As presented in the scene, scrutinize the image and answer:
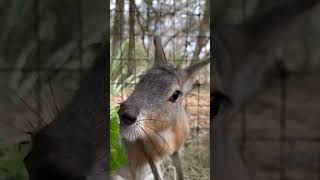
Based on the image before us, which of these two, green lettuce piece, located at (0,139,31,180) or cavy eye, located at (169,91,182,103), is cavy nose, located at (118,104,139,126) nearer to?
cavy eye, located at (169,91,182,103)

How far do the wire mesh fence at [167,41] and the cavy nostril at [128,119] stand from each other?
34 cm

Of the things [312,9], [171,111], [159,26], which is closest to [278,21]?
[312,9]

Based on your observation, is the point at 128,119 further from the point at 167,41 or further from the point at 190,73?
the point at 167,41

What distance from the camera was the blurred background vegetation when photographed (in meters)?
0.52

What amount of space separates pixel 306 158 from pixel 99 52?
0.90 feet

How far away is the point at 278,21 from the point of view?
0.55 meters

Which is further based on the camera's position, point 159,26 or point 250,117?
Result: point 159,26

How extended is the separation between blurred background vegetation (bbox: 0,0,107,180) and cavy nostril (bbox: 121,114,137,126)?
2.17 ft

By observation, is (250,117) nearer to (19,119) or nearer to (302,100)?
(302,100)

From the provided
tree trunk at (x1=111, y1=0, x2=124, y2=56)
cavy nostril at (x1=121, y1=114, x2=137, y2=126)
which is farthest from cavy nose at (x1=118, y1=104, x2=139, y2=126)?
tree trunk at (x1=111, y1=0, x2=124, y2=56)

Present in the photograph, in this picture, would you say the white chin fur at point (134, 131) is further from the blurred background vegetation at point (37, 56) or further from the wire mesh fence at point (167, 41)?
the blurred background vegetation at point (37, 56)

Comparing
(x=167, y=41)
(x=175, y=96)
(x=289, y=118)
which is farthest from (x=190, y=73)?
(x=289, y=118)

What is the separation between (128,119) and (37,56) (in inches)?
28.1

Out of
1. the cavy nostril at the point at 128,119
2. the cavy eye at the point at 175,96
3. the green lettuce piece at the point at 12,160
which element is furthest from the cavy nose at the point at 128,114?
the green lettuce piece at the point at 12,160
